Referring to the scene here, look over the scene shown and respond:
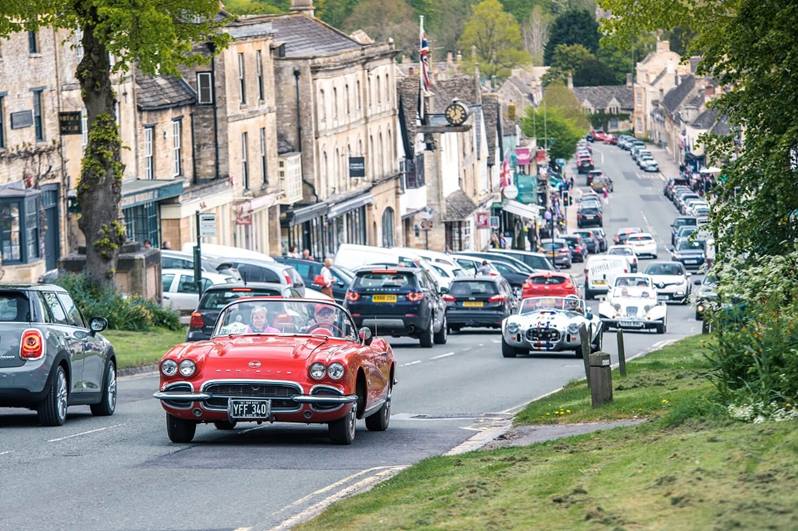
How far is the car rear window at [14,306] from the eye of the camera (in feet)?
62.0

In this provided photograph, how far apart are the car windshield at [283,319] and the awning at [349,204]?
55.4m

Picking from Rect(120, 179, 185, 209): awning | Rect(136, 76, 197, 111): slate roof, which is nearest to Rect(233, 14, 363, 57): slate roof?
Rect(136, 76, 197, 111): slate roof

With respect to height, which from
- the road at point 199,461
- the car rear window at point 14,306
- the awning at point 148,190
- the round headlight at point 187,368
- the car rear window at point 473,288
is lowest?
the road at point 199,461

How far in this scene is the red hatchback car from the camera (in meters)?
51.8

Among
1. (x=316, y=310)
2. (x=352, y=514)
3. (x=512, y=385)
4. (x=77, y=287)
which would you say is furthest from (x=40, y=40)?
(x=352, y=514)

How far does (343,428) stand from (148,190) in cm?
3728

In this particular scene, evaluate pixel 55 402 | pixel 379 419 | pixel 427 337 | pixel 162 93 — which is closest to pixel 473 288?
pixel 427 337

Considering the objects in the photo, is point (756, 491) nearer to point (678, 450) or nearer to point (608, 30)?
point (678, 450)

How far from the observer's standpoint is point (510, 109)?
14075cm

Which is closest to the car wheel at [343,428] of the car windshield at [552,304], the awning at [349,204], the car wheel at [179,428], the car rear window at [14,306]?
the car wheel at [179,428]

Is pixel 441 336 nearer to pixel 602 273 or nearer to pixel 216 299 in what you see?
pixel 216 299

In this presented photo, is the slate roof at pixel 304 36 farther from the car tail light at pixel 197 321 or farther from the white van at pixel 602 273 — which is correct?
the car tail light at pixel 197 321

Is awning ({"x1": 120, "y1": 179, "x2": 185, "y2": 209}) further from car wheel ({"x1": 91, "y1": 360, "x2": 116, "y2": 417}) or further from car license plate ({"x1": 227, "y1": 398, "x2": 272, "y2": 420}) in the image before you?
car license plate ({"x1": 227, "y1": 398, "x2": 272, "y2": 420})

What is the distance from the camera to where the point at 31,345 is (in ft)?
61.0
